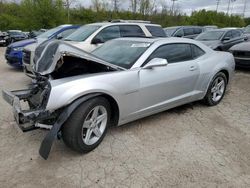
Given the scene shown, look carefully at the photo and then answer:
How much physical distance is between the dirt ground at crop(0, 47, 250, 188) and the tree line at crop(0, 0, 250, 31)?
31.2m

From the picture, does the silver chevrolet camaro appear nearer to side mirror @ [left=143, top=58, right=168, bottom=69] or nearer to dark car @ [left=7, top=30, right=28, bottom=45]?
side mirror @ [left=143, top=58, right=168, bottom=69]

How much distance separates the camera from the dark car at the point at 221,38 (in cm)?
1035

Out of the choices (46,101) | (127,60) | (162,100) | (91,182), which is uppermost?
(127,60)

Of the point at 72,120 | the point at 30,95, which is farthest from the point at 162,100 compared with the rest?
the point at 30,95

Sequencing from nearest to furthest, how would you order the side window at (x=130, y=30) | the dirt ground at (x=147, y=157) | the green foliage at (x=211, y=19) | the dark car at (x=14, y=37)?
the dirt ground at (x=147, y=157), the side window at (x=130, y=30), the dark car at (x=14, y=37), the green foliage at (x=211, y=19)

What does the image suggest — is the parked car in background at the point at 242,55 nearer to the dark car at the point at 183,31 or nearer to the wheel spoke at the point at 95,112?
the dark car at the point at 183,31

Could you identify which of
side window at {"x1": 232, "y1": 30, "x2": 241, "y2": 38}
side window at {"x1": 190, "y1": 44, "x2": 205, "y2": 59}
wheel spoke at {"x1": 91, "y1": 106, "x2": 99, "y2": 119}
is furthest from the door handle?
side window at {"x1": 232, "y1": 30, "x2": 241, "y2": 38}

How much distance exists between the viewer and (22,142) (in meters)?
3.66

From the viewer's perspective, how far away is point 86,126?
330cm

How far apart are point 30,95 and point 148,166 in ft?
6.48

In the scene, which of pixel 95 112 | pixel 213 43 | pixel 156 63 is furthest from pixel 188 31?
pixel 95 112

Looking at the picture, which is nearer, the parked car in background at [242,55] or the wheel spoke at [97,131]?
the wheel spoke at [97,131]

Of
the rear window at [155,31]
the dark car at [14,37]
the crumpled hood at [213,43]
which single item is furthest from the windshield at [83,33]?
the dark car at [14,37]

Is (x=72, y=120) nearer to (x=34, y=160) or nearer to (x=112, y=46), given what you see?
(x=34, y=160)
